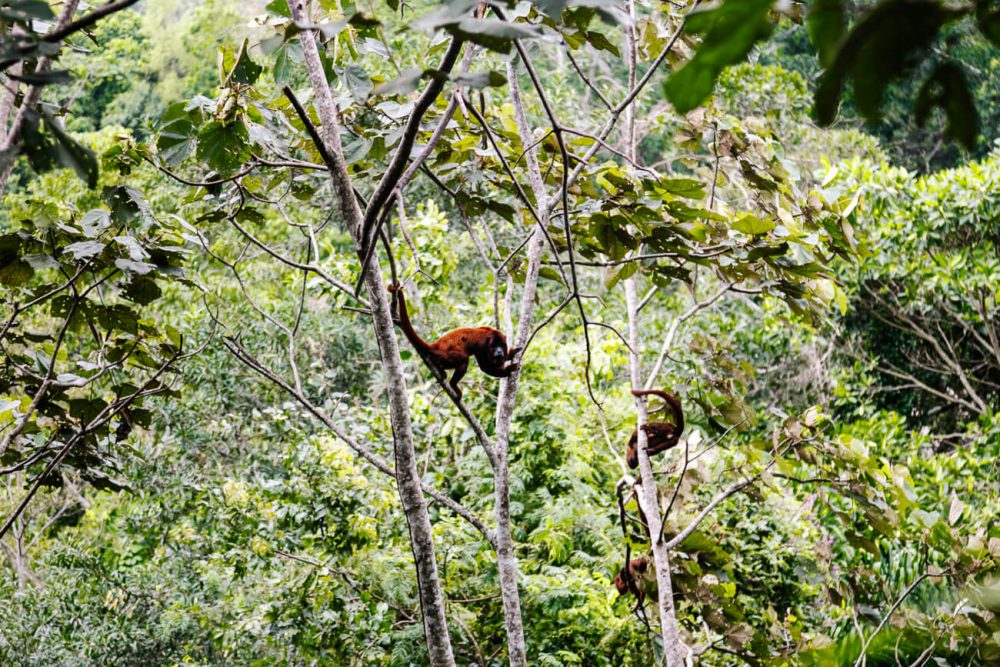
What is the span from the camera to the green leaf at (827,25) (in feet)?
1.31

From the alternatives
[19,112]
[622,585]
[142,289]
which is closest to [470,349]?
[142,289]

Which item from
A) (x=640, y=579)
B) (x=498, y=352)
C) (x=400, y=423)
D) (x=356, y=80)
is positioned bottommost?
(x=640, y=579)

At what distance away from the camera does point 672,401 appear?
7.61ft

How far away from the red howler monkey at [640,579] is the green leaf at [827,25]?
2026mm

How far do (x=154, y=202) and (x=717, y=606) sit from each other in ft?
21.0

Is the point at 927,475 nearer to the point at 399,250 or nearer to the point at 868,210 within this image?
the point at 868,210

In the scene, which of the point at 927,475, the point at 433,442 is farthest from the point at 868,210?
the point at 433,442

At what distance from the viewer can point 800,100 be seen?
28.0 feet

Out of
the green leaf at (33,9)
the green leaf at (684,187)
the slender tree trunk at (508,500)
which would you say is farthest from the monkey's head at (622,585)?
the green leaf at (33,9)

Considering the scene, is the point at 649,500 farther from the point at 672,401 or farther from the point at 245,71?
the point at 245,71

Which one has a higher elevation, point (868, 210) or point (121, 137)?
point (121, 137)

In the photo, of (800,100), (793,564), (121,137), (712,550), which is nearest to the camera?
(121,137)

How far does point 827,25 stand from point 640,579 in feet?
7.41

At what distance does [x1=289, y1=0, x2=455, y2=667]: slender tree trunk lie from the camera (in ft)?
4.22
